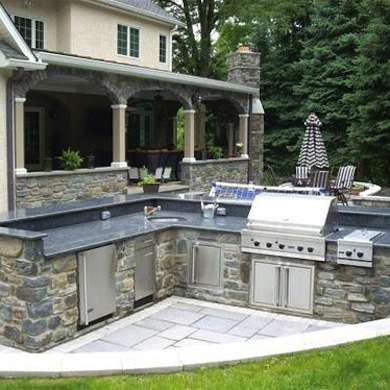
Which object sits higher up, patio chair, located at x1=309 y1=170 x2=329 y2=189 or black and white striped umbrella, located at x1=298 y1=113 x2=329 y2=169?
black and white striped umbrella, located at x1=298 y1=113 x2=329 y2=169

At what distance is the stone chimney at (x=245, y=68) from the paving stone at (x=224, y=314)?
15786 mm

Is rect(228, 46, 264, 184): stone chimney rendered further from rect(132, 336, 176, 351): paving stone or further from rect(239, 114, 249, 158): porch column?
rect(132, 336, 176, 351): paving stone

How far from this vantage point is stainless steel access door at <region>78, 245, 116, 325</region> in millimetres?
5914

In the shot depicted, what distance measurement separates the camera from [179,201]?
28.9 feet

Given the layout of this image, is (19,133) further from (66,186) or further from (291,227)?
(291,227)

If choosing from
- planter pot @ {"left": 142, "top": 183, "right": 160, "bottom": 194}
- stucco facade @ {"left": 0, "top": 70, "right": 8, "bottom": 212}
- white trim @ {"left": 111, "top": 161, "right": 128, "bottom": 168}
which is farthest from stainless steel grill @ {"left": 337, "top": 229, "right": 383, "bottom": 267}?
white trim @ {"left": 111, "top": 161, "right": 128, "bottom": 168}

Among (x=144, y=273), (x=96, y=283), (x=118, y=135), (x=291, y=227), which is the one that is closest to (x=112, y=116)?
(x=118, y=135)

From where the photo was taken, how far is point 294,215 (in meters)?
6.74

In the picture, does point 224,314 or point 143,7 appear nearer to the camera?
point 224,314

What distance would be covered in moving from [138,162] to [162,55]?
4.64 metres

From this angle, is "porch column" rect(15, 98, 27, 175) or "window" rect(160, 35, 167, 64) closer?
"porch column" rect(15, 98, 27, 175)

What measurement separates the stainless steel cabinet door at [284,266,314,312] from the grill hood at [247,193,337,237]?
0.45 meters

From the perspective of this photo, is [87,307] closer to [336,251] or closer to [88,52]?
[336,251]

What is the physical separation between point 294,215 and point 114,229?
2235 mm
